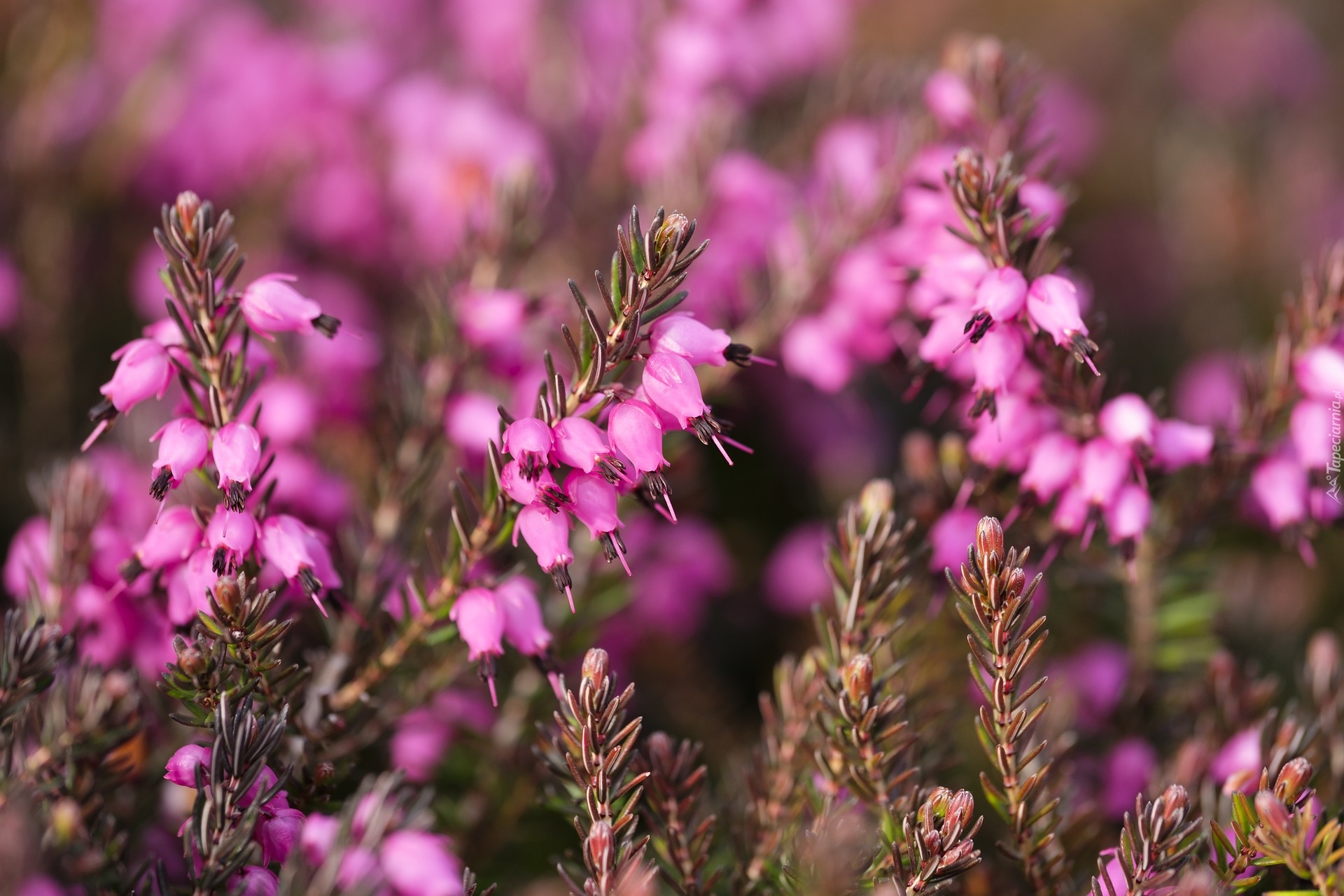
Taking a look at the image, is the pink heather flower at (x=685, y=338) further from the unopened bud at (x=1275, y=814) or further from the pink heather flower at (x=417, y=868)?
the unopened bud at (x=1275, y=814)

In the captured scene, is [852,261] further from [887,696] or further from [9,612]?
[9,612]

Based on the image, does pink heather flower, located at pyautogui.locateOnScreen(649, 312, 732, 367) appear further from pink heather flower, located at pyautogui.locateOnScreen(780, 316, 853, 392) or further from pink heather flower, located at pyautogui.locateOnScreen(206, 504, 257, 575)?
pink heather flower, located at pyautogui.locateOnScreen(780, 316, 853, 392)

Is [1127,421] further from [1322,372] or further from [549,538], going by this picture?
[549,538]

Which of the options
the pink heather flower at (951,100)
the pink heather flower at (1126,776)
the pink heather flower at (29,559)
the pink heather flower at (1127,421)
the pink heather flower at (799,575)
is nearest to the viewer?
the pink heather flower at (1127,421)

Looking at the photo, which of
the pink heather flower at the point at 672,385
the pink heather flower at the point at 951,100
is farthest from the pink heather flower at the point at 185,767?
the pink heather flower at the point at 951,100

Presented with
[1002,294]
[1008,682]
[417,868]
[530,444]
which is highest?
[1002,294]

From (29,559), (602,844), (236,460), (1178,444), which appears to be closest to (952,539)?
(1178,444)

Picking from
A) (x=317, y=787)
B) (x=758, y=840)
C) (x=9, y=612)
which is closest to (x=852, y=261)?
(x=758, y=840)
